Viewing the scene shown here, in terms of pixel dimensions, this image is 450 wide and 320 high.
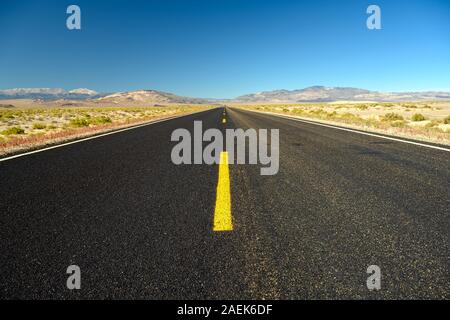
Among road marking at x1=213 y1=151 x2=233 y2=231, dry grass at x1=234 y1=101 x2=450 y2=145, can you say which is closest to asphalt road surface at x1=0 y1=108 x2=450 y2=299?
road marking at x1=213 y1=151 x2=233 y2=231

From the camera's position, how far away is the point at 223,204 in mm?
3090

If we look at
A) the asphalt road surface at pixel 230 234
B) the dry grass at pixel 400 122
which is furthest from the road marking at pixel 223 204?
the dry grass at pixel 400 122

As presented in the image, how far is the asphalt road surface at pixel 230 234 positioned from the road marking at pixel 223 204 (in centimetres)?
7

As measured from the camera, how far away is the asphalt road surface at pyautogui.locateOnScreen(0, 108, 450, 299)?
5.76 feet

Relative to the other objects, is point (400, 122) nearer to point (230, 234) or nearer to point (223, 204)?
point (223, 204)

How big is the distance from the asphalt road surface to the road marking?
0.07 m

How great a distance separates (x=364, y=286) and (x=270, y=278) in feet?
1.91

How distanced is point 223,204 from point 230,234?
73cm

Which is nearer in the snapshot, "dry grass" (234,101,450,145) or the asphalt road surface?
the asphalt road surface

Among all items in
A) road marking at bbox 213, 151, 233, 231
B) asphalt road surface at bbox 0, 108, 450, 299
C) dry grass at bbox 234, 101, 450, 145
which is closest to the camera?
asphalt road surface at bbox 0, 108, 450, 299

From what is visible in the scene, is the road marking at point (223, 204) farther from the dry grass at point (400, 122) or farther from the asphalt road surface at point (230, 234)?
the dry grass at point (400, 122)

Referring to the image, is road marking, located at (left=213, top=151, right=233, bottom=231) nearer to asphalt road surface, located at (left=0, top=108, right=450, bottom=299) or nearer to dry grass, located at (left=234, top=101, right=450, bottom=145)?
asphalt road surface, located at (left=0, top=108, right=450, bottom=299)

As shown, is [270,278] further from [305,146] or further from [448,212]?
[305,146]
